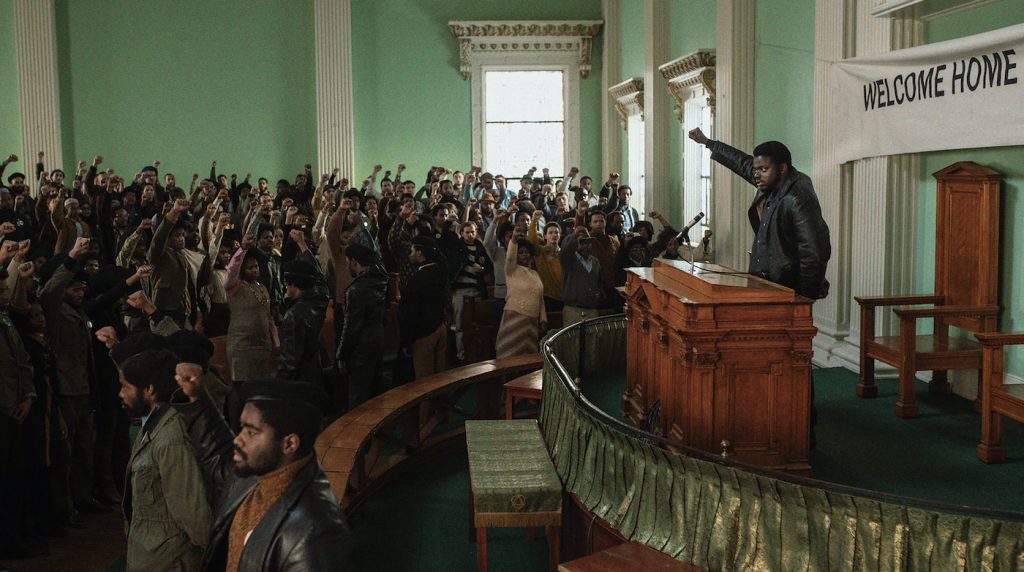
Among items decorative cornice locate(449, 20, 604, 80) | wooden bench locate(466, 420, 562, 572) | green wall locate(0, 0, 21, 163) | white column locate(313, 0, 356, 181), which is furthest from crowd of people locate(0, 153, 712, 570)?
decorative cornice locate(449, 20, 604, 80)

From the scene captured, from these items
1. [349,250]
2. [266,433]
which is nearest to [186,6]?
[349,250]

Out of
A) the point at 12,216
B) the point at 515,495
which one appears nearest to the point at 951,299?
the point at 515,495

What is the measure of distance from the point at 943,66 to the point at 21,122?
52.2 feet

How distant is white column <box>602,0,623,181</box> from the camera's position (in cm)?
1973

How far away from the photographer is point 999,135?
7.02 m

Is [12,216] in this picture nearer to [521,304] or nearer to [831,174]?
[521,304]

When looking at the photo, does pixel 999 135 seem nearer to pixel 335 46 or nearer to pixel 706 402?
pixel 706 402

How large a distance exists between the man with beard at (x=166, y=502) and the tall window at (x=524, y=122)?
16844 millimetres

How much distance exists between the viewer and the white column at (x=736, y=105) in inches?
483

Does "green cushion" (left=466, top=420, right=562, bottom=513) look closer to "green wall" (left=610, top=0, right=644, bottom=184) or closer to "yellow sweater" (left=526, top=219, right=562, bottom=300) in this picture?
"yellow sweater" (left=526, top=219, right=562, bottom=300)

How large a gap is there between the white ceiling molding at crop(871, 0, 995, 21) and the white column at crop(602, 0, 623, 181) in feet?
36.5

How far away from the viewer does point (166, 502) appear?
406 cm


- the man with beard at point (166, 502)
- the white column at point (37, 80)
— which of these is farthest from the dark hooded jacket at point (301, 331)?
the white column at point (37, 80)

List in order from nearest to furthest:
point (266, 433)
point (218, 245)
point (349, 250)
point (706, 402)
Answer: point (266, 433), point (706, 402), point (349, 250), point (218, 245)
